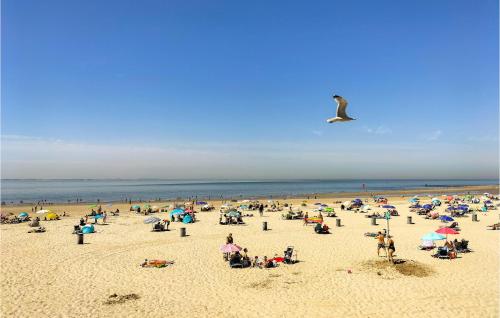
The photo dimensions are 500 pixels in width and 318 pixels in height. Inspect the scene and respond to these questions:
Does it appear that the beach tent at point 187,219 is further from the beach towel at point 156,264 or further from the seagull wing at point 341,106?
the seagull wing at point 341,106

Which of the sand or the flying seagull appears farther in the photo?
the flying seagull

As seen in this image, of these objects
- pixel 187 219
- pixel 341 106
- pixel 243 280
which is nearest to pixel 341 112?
pixel 341 106

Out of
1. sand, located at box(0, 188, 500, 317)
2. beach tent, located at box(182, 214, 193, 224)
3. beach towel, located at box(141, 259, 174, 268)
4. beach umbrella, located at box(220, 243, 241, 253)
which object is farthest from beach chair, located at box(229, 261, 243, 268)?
beach tent, located at box(182, 214, 193, 224)

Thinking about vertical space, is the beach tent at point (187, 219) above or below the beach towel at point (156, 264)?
above

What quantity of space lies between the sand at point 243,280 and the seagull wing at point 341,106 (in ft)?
19.3

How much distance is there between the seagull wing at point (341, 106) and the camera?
11562 millimetres

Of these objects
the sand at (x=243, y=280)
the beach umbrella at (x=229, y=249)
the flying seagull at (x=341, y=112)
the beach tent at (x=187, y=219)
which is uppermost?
the flying seagull at (x=341, y=112)

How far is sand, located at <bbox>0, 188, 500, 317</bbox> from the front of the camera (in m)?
10.5

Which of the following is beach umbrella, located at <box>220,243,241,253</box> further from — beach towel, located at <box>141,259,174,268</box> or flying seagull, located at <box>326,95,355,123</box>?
flying seagull, located at <box>326,95,355,123</box>

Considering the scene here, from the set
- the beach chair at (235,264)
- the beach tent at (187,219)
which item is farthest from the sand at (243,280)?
the beach tent at (187,219)

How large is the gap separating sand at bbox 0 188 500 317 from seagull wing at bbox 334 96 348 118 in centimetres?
587

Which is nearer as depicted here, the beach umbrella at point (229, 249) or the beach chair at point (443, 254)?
the beach umbrella at point (229, 249)

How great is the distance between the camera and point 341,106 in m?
11.9

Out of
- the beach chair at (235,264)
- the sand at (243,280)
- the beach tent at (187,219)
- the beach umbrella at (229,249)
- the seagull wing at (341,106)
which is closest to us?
the sand at (243,280)
